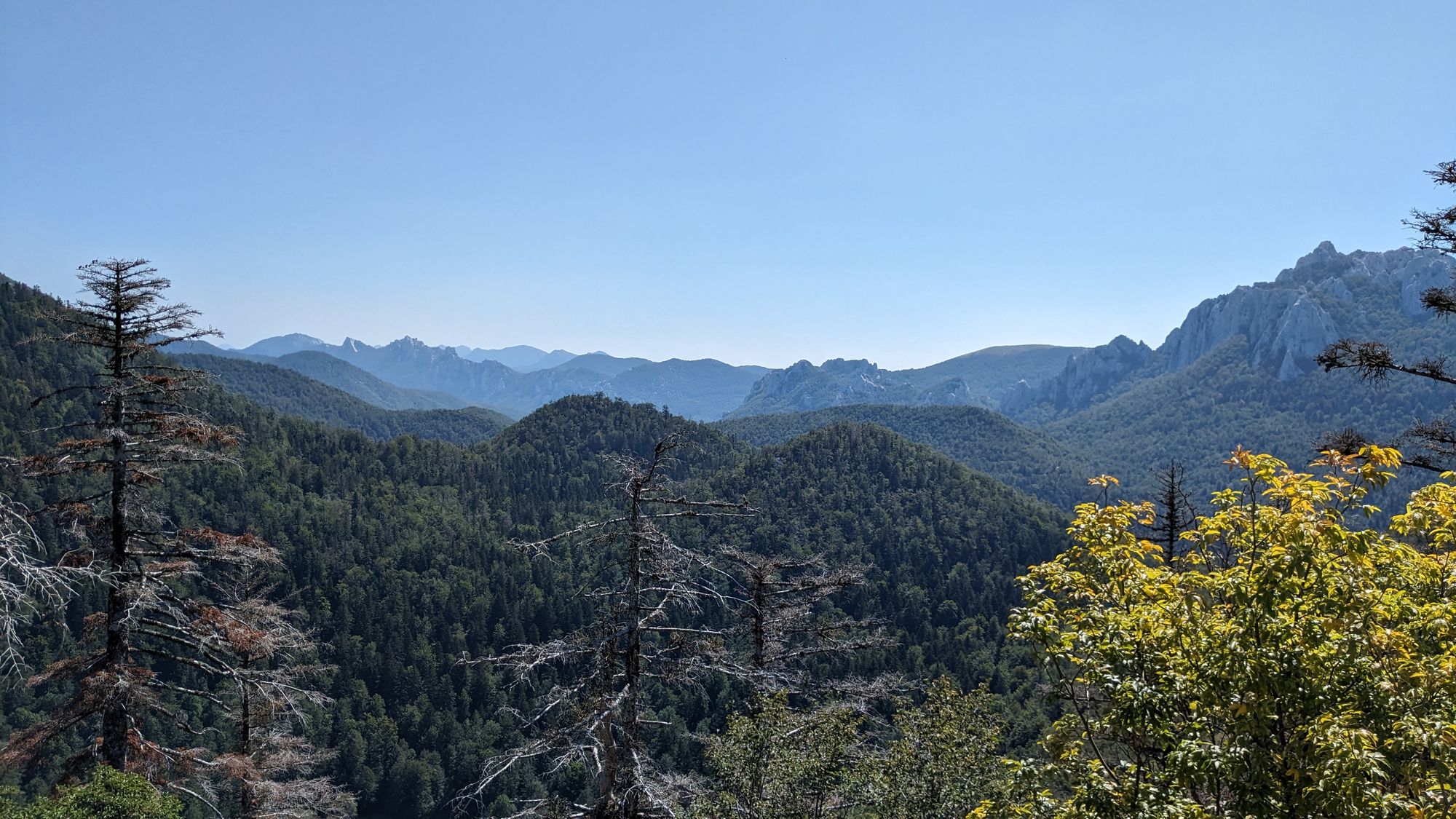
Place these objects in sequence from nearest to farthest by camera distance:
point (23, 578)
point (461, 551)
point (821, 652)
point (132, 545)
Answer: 1. point (23, 578)
2. point (132, 545)
3. point (821, 652)
4. point (461, 551)

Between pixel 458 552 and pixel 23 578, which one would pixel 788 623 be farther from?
pixel 458 552

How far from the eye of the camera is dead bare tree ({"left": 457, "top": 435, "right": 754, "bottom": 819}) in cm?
1114

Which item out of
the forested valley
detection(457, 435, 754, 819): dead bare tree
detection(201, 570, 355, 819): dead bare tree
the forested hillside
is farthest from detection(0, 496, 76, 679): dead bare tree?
the forested hillside

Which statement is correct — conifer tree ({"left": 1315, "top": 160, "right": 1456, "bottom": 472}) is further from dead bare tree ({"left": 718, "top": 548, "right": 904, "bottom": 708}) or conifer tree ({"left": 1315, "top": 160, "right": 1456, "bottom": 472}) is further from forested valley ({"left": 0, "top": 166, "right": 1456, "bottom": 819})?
dead bare tree ({"left": 718, "top": 548, "right": 904, "bottom": 708})

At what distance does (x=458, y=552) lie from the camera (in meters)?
153

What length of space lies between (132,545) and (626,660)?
9948 millimetres

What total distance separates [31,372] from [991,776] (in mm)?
210634

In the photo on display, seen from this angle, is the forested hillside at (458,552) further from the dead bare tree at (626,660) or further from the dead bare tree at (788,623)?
the dead bare tree at (626,660)

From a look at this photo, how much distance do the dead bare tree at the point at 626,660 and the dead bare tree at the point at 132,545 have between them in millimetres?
5998

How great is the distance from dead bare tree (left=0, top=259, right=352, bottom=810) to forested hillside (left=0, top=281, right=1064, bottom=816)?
71351mm

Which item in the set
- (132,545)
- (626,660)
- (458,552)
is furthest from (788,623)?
(458,552)

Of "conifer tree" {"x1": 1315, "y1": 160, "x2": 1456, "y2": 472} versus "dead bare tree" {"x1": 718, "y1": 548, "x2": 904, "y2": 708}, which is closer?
"conifer tree" {"x1": 1315, "y1": 160, "x2": 1456, "y2": 472}

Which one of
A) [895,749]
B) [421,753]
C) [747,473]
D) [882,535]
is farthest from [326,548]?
[895,749]

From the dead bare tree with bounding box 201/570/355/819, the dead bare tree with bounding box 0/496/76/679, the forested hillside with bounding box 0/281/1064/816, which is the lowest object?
the forested hillside with bounding box 0/281/1064/816
